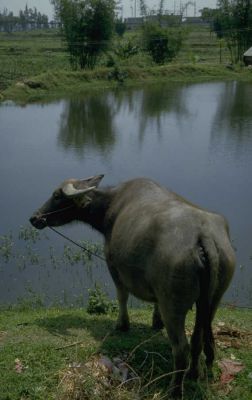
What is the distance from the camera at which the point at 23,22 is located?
336 feet

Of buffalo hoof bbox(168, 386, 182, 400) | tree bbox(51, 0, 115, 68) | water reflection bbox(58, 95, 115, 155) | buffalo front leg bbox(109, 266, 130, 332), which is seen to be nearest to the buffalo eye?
buffalo front leg bbox(109, 266, 130, 332)

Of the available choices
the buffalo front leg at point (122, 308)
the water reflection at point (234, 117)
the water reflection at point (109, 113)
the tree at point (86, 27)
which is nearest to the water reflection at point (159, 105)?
the water reflection at point (109, 113)

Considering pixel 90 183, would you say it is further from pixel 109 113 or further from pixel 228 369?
pixel 109 113

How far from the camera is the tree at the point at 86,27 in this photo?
28.5 meters

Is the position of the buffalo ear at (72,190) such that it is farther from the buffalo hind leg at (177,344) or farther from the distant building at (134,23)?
the distant building at (134,23)

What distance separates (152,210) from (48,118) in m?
14.9

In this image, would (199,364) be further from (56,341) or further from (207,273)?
(56,341)

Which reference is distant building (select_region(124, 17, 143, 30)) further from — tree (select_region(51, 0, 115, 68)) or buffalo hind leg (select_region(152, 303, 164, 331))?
buffalo hind leg (select_region(152, 303, 164, 331))

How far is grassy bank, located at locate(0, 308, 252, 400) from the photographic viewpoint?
3.47m

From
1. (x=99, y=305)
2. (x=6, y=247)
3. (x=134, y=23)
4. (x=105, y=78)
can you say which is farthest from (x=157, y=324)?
(x=134, y=23)

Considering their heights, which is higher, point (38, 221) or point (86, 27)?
point (86, 27)

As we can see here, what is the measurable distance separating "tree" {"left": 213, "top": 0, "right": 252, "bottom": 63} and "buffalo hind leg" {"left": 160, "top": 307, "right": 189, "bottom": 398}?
107 ft

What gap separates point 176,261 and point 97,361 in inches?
38.2

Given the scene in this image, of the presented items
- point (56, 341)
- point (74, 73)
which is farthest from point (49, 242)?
point (74, 73)
